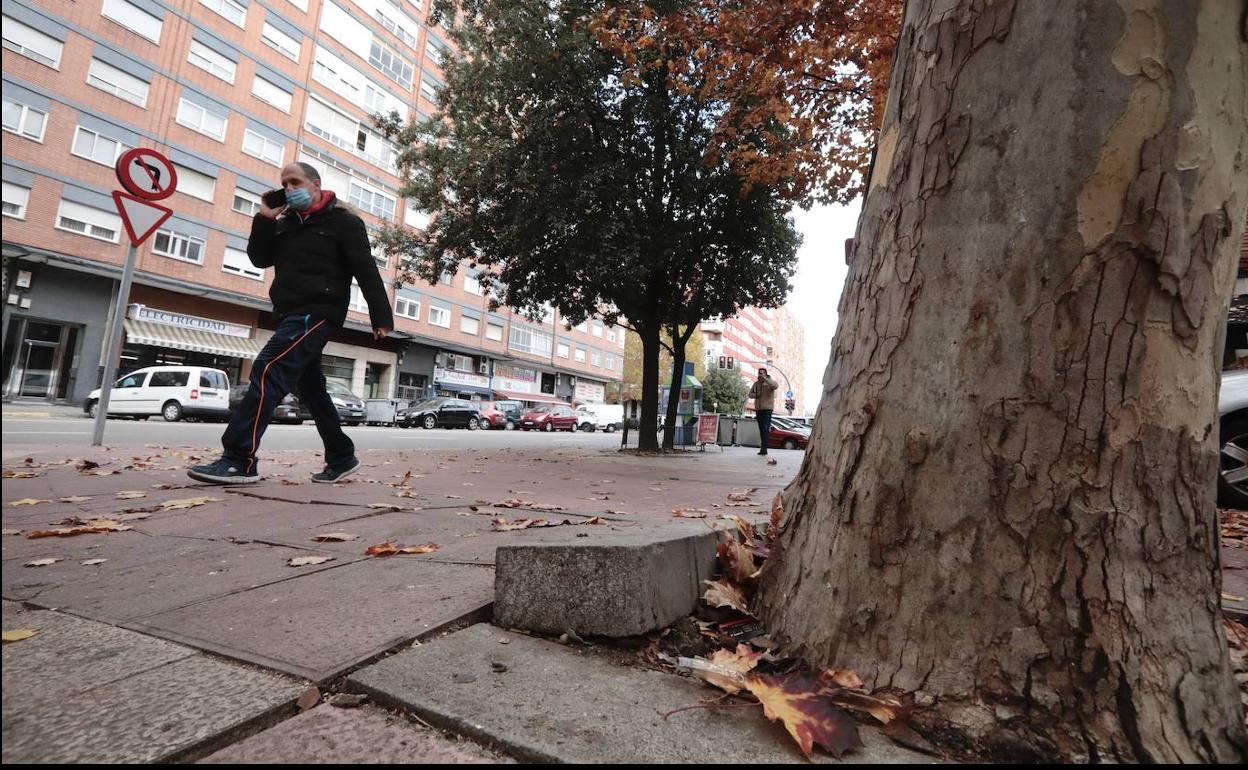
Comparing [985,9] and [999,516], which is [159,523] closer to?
[999,516]

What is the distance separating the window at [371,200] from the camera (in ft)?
105

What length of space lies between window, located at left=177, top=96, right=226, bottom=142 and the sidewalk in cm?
2735

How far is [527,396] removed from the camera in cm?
4706

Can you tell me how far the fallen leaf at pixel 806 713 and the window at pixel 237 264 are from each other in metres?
29.6

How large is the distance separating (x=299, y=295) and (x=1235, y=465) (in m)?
7.35

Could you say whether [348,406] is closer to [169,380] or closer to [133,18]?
[169,380]

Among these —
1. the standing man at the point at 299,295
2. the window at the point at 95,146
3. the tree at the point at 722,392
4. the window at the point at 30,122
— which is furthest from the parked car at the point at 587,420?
the standing man at the point at 299,295

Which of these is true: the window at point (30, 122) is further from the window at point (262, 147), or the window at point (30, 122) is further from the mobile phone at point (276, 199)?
the mobile phone at point (276, 199)

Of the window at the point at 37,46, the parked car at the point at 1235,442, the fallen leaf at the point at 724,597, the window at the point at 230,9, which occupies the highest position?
the window at the point at 230,9

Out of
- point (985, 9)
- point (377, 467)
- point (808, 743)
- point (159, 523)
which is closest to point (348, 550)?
point (159, 523)

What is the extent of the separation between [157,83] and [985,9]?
100 feet

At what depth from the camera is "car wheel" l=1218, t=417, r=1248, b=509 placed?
496 centimetres

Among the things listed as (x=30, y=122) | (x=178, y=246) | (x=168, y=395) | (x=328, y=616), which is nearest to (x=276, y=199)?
(x=328, y=616)

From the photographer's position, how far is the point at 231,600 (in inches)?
64.8
